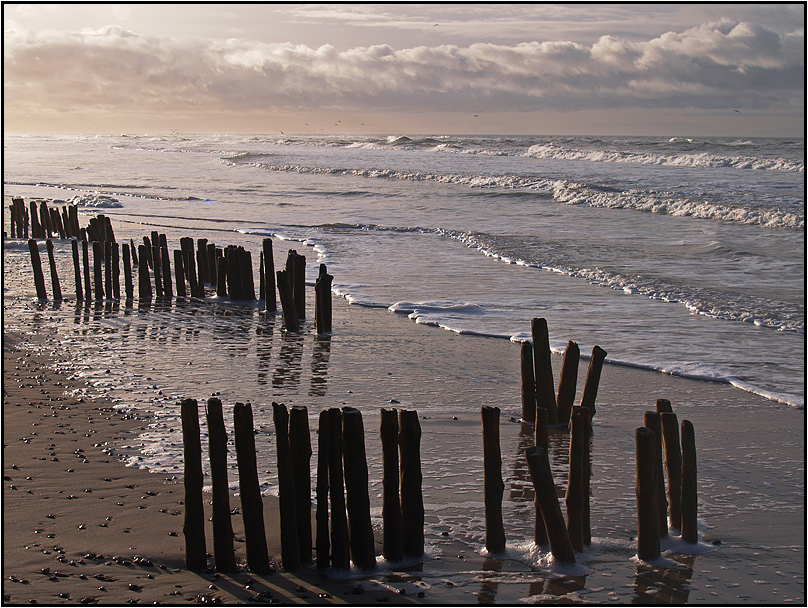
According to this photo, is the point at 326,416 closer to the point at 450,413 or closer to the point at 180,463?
the point at 180,463

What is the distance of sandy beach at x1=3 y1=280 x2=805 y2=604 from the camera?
4.38 m

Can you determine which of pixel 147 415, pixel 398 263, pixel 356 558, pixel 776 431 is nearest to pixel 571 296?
pixel 398 263

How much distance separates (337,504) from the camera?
454cm

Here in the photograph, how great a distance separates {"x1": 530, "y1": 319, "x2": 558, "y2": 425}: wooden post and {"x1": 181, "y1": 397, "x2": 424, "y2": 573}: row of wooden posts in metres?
2.76

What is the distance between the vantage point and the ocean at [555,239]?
11.2 m

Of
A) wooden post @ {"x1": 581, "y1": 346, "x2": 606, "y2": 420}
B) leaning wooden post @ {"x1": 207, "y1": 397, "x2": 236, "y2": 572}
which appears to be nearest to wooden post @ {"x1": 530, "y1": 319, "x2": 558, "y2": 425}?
wooden post @ {"x1": 581, "y1": 346, "x2": 606, "y2": 420}

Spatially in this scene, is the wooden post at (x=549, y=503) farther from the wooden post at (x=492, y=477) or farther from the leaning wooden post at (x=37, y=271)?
the leaning wooden post at (x=37, y=271)

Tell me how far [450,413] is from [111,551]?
3752 millimetres

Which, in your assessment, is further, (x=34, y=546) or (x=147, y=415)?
(x=147, y=415)

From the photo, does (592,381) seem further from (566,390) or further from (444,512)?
(444,512)

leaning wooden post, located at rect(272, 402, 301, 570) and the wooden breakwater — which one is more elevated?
the wooden breakwater

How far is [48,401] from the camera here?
25.0 feet

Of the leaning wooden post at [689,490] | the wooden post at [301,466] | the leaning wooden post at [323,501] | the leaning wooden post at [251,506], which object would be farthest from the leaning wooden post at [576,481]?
the leaning wooden post at [251,506]

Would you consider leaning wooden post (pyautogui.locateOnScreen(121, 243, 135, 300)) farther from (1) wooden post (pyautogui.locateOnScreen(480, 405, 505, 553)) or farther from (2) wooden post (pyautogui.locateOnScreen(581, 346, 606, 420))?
(1) wooden post (pyautogui.locateOnScreen(480, 405, 505, 553))
